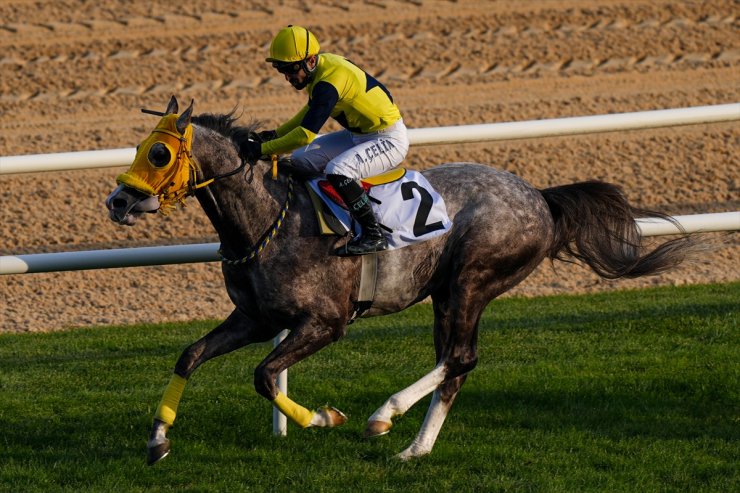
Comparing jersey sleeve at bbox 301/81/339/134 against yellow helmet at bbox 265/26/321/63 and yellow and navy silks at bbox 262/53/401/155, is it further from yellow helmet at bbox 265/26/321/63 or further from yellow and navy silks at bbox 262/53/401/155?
yellow helmet at bbox 265/26/321/63

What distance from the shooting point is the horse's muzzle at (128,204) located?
5461 millimetres

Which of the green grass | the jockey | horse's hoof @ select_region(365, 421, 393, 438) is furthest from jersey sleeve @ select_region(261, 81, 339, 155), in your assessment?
the green grass

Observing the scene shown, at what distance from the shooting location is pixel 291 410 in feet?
18.6

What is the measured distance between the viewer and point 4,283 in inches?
368

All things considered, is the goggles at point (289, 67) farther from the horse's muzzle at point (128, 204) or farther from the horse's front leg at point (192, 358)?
the horse's front leg at point (192, 358)

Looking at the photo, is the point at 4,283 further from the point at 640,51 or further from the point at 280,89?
the point at 640,51

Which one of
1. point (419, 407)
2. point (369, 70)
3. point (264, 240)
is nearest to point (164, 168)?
point (264, 240)

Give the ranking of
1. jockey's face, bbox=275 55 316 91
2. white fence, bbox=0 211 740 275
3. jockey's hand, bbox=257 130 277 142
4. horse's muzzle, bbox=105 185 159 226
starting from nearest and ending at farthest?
horse's muzzle, bbox=105 185 159 226 → jockey's face, bbox=275 55 316 91 → jockey's hand, bbox=257 130 277 142 → white fence, bbox=0 211 740 275

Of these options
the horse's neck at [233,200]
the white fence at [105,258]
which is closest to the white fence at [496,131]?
the white fence at [105,258]

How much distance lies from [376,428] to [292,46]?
1.74 meters

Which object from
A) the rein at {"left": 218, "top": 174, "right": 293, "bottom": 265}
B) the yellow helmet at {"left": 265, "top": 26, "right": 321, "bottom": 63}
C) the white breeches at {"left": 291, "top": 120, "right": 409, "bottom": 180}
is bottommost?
the rein at {"left": 218, "top": 174, "right": 293, "bottom": 265}

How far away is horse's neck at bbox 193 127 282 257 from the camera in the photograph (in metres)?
5.73

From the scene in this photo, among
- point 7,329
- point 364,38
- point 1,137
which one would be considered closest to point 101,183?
point 1,137

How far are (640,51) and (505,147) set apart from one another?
3090 mm
